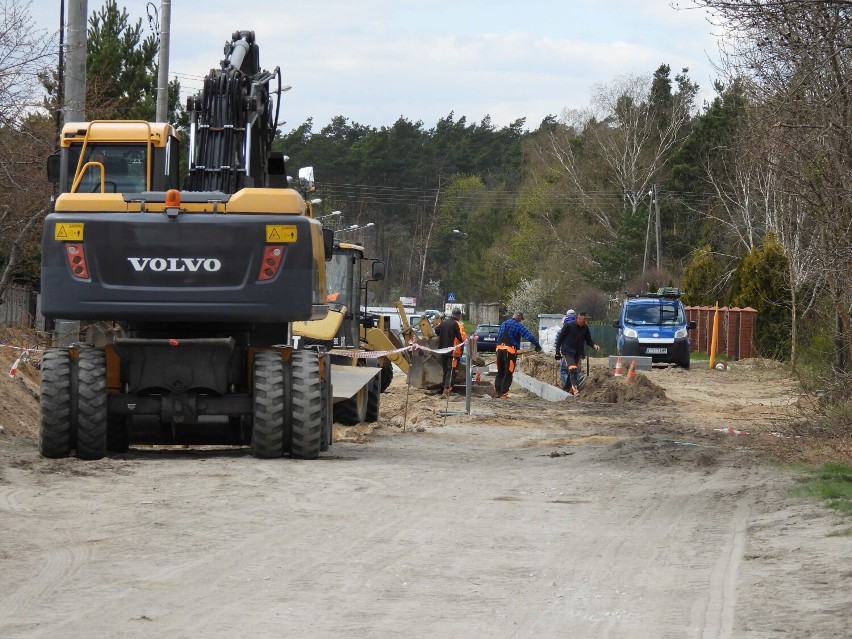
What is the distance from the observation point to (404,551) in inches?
328

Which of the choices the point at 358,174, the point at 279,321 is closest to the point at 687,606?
the point at 279,321

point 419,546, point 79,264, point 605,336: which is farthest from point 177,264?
point 605,336

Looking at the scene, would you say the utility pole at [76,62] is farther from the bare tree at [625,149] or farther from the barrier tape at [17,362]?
the bare tree at [625,149]

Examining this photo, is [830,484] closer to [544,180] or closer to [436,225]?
[544,180]

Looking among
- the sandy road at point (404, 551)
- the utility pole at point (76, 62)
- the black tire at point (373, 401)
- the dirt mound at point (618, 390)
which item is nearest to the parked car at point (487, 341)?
the dirt mound at point (618, 390)

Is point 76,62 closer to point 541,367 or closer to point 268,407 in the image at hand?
point 268,407

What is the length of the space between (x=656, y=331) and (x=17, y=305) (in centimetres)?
1889

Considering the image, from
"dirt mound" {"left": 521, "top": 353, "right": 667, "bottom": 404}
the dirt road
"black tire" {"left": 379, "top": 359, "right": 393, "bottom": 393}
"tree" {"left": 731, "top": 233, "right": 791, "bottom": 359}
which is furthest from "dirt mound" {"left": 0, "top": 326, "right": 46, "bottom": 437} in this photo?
"tree" {"left": 731, "top": 233, "right": 791, "bottom": 359}

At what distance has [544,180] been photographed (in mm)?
88125

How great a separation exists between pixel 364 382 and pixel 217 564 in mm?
10536

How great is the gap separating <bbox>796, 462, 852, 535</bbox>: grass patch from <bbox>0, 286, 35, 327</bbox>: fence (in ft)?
93.4

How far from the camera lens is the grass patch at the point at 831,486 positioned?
1009 centimetres

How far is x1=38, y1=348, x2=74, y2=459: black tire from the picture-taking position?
13094mm

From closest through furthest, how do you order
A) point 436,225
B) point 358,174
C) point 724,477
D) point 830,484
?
point 830,484
point 724,477
point 358,174
point 436,225
